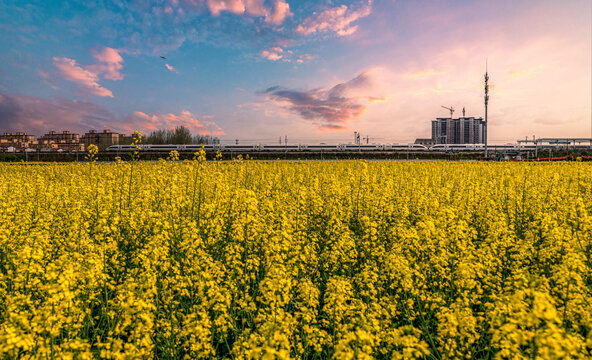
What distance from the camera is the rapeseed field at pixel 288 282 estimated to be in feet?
8.10

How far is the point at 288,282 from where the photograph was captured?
2.85 meters

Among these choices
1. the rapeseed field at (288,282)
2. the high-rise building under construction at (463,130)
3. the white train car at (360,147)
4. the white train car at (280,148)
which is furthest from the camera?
Result: the high-rise building under construction at (463,130)

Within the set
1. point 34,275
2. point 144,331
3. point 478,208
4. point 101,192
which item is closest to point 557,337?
point 144,331

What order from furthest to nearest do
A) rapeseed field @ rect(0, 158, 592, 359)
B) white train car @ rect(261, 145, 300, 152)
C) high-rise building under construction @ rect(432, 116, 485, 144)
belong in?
high-rise building under construction @ rect(432, 116, 485, 144), white train car @ rect(261, 145, 300, 152), rapeseed field @ rect(0, 158, 592, 359)

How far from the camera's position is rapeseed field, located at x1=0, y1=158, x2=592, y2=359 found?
8.10 ft

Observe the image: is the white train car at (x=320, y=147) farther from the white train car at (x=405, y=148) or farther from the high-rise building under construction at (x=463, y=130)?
the high-rise building under construction at (x=463, y=130)

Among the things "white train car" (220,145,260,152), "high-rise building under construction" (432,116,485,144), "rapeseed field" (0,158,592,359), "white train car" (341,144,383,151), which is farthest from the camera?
"high-rise building under construction" (432,116,485,144)

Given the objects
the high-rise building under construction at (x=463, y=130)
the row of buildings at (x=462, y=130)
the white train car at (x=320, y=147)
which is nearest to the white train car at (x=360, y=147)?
the white train car at (x=320, y=147)

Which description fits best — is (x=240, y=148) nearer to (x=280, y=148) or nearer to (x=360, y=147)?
(x=280, y=148)

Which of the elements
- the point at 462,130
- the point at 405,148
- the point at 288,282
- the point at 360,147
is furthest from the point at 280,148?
the point at 462,130

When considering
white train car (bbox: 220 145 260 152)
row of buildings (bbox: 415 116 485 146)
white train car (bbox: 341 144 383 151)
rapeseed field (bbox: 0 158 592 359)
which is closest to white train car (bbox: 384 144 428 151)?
white train car (bbox: 341 144 383 151)

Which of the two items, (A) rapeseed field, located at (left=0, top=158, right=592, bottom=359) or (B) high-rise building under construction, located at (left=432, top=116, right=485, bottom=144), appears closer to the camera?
(A) rapeseed field, located at (left=0, top=158, right=592, bottom=359)

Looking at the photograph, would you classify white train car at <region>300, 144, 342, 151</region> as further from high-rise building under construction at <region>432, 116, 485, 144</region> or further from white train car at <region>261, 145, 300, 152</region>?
high-rise building under construction at <region>432, 116, 485, 144</region>

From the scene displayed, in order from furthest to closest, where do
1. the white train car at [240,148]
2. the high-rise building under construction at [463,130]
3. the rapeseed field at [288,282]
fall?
the high-rise building under construction at [463,130] < the white train car at [240,148] < the rapeseed field at [288,282]
